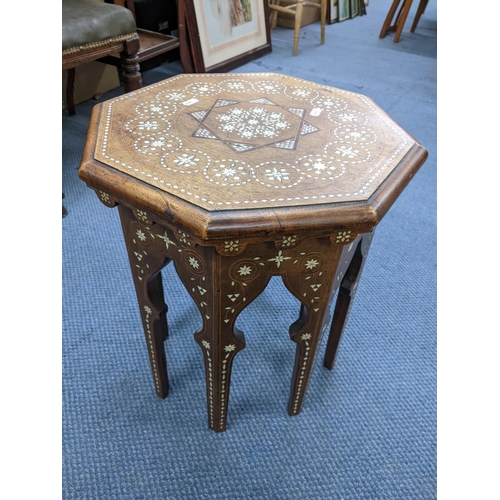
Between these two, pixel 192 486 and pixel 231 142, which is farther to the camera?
pixel 192 486

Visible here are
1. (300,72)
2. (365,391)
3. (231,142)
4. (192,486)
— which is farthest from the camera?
(300,72)

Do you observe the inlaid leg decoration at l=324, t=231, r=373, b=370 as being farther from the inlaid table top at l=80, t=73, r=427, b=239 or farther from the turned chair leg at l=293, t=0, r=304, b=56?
the turned chair leg at l=293, t=0, r=304, b=56

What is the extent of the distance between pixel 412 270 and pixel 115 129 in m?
1.20

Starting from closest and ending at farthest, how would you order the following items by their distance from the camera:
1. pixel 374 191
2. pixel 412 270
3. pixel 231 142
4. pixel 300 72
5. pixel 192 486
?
pixel 374 191, pixel 231 142, pixel 192 486, pixel 412 270, pixel 300 72

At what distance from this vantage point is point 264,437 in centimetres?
109

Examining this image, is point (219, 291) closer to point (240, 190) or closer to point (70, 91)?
point (240, 190)

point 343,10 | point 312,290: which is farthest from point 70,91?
point 343,10

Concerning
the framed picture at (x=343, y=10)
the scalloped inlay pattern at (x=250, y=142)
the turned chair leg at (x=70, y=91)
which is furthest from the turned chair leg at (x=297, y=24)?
the scalloped inlay pattern at (x=250, y=142)

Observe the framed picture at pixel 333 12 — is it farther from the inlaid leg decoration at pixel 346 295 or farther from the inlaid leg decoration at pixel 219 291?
the inlaid leg decoration at pixel 219 291

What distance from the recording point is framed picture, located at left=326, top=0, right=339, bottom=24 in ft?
13.5

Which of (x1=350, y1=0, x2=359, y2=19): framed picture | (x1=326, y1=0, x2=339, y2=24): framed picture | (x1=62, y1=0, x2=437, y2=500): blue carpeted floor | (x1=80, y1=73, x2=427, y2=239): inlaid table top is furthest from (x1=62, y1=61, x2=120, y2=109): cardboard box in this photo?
(x1=350, y1=0, x2=359, y2=19): framed picture

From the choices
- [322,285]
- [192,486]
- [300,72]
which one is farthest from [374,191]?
[300,72]

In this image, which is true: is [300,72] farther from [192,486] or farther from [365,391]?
[192,486]

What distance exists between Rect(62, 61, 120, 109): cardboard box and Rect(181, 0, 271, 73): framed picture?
1.69ft
